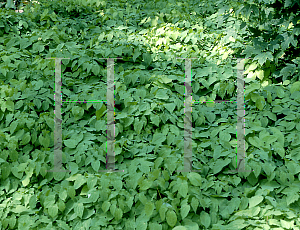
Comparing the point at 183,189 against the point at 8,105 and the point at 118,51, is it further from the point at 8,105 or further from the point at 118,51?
the point at 118,51

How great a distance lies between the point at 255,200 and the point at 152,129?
3.48 ft

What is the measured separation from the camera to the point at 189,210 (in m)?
2.00

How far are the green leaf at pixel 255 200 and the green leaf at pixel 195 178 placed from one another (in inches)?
14.5

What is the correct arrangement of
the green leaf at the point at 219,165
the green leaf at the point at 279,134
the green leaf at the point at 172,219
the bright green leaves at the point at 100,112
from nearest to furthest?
the green leaf at the point at 172,219, the green leaf at the point at 219,165, the green leaf at the point at 279,134, the bright green leaves at the point at 100,112

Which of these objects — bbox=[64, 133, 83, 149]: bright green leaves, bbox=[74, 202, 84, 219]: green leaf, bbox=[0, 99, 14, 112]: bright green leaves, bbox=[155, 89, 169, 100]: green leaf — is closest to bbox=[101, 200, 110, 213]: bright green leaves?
bbox=[74, 202, 84, 219]: green leaf

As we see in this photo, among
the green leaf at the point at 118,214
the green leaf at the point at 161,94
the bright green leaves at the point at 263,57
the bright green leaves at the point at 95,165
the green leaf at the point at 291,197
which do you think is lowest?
the green leaf at the point at 118,214

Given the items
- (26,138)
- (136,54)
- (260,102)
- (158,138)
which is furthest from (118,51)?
(260,102)

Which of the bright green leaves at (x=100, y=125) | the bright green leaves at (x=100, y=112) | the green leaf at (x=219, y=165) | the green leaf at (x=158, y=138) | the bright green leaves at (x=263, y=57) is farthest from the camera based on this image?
the bright green leaves at (x=263, y=57)

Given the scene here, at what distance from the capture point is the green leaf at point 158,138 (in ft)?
8.18

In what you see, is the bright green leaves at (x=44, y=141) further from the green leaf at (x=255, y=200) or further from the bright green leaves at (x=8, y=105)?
the green leaf at (x=255, y=200)

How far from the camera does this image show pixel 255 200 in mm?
2029

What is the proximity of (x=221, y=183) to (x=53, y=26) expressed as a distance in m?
3.18

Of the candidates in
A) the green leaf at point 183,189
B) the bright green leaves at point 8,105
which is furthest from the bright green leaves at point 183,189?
the bright green leaves at point 8,105

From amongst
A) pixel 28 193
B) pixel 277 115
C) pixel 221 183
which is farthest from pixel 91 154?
pixel 277 115
